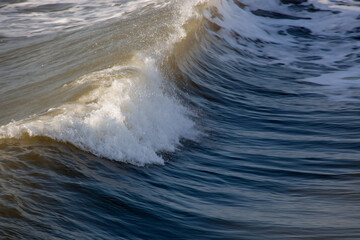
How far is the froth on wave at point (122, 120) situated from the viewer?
15.0 ft

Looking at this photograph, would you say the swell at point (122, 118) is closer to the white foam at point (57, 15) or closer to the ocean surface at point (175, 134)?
the ocean surface at point (175, 134)

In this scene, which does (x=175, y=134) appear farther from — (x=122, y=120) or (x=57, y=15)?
(x=57, y=15)

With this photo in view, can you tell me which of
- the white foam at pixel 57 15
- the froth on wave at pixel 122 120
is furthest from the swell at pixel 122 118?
the white foam at pixel 57 15

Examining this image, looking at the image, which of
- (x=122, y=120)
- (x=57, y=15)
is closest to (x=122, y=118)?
(x=122, y=120)

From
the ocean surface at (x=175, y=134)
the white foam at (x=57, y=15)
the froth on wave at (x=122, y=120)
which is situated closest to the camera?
the ocean surface at (x=175, y=134)

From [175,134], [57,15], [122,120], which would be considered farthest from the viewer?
[57,15]

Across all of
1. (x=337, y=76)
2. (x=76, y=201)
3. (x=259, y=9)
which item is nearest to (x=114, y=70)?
(x=76, y=201)

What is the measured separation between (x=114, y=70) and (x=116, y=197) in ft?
10.7

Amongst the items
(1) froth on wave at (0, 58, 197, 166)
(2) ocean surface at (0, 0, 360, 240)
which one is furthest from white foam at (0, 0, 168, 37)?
(1) froth on wave at (0, 58, 197, 166)

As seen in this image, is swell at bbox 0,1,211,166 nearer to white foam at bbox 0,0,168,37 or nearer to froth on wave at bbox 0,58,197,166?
froth on wave at bbox 0,58,197,166

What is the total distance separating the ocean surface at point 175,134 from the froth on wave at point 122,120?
0.02 metres

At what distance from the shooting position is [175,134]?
19.4 ft

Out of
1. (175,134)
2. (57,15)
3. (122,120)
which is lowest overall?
(175,134)

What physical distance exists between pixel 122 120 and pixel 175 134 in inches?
37.0
